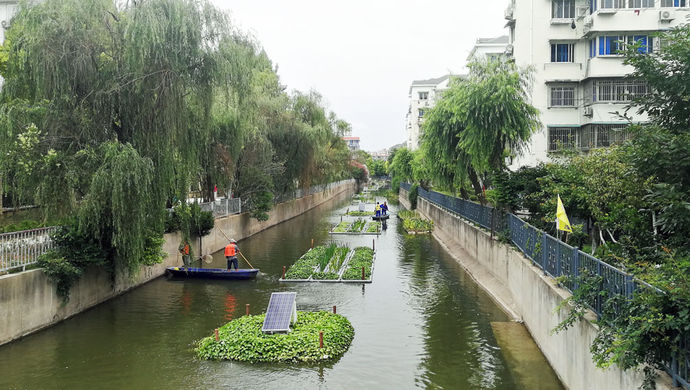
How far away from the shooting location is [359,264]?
2331cm

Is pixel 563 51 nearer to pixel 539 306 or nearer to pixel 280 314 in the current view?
pixel 539 306

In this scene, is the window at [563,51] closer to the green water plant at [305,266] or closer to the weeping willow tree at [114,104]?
the green water plant at [305,266]

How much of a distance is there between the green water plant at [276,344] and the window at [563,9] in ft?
93.3

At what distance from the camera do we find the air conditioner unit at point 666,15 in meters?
30.2

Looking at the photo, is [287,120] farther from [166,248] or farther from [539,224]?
[539,224]

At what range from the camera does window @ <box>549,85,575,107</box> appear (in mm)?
33188

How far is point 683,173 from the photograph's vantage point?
8.50m

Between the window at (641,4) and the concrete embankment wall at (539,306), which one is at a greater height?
the window at (641,4)

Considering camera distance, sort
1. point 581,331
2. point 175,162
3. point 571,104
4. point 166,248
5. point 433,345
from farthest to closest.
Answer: point 571,104 < point 166,248 < point 175,162 < point 433,345 < point 581,331

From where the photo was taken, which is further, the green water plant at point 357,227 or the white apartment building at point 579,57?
the green water plant at point 357,227

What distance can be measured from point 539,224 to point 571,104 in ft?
58.6

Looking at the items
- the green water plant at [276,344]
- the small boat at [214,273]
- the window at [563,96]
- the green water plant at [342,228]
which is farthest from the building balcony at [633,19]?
the green water plant at [276,344]

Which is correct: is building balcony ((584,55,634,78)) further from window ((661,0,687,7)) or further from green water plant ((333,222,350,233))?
green water plant ((333,222,350,233))

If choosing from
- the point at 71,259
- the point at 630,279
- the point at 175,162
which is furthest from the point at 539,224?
the point at 71,259
